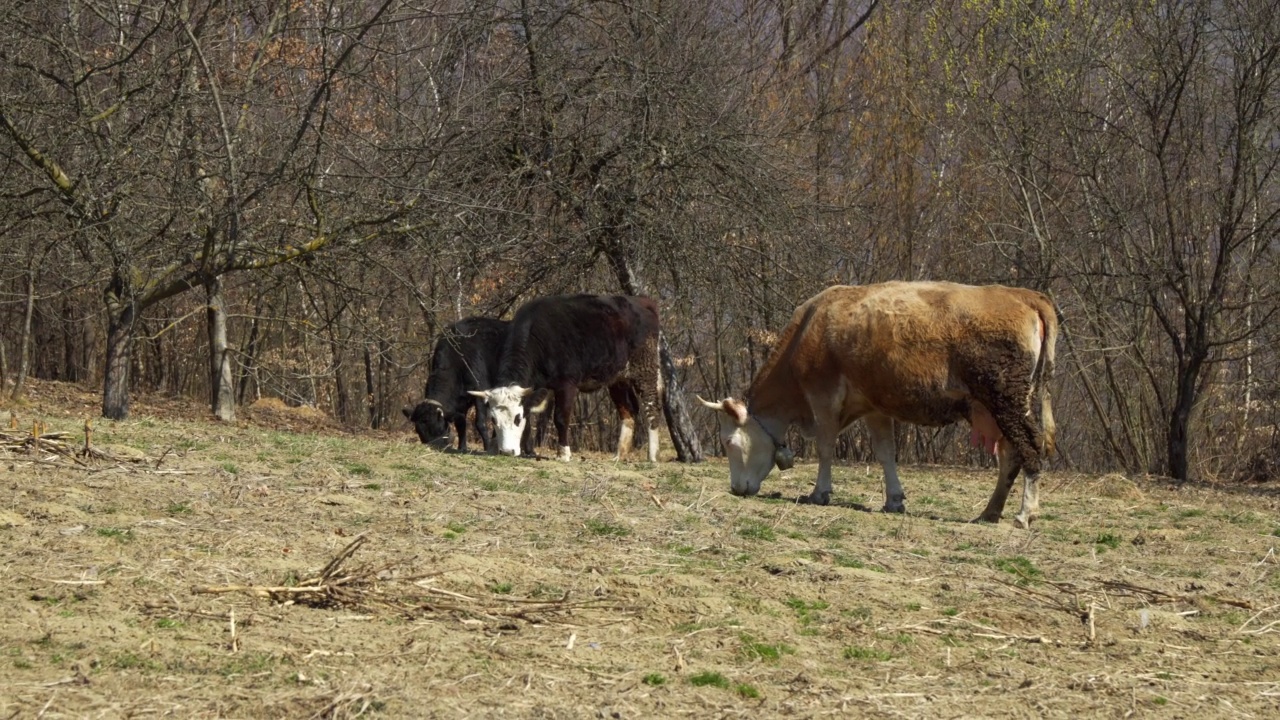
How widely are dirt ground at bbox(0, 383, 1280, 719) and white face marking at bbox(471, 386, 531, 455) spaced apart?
18.5 ft

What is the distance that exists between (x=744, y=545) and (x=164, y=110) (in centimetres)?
778

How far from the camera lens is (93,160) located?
13320mm

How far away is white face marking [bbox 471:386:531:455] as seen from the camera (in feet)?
54.5

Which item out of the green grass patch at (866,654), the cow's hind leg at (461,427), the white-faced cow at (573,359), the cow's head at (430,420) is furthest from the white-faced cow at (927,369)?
the cow's hind leg at (461,427)

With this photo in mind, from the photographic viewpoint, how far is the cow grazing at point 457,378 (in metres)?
18.1

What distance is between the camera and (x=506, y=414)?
54.8ft

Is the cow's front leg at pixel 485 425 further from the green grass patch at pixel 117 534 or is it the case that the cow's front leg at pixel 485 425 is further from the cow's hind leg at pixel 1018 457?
the green grass patch at pixel 117 534

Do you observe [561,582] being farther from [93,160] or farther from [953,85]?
[953,85]

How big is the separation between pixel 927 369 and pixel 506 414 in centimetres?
667

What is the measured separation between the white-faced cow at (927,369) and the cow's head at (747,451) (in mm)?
15

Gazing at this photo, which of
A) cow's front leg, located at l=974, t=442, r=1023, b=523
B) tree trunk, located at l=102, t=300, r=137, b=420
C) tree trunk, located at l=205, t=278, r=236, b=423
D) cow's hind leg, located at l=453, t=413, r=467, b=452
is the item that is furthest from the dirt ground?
tree trunk, located at l=205, t=278, r=236, b=423

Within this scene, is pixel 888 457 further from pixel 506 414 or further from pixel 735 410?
pixel 506 414

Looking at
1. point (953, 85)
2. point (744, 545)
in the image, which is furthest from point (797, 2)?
point (744, 545)

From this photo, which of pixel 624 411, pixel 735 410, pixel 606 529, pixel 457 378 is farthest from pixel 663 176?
pixel 606 529
